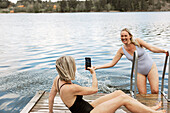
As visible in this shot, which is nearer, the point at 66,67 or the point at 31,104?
the point at 66,67

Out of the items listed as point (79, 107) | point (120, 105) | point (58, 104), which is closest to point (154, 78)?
point (120, 105)

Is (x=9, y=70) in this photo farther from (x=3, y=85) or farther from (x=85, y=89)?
(x=85, y=89)

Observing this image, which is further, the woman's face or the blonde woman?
the blonde woman

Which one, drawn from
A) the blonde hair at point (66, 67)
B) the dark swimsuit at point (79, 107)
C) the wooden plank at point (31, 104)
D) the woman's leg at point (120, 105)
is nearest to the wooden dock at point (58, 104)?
the wooden plank at point (31, 104)

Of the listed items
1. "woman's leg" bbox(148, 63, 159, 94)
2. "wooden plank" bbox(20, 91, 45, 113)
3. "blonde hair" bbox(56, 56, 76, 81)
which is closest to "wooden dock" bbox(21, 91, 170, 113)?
"wooden plank" bbox(20, 91, 45, 113)

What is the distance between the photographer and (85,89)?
3.00 metres

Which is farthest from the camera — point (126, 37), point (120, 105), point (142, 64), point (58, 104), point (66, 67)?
point (142, 64)

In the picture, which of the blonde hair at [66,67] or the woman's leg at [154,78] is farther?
the woman's leg at [154,78]

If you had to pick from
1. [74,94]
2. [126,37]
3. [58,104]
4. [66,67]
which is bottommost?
[58,104]

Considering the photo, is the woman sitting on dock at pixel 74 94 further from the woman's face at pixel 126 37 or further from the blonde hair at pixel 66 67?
the woman's face at pixel 126 37

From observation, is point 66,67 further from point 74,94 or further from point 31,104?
point 31,104

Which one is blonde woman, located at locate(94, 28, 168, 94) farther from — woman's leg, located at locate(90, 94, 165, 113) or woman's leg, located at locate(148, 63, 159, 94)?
woman's leg, located at locate(90, 94, 165, 113)

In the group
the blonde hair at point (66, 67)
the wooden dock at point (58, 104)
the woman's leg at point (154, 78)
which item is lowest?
the wooden dock at point (58, 104)

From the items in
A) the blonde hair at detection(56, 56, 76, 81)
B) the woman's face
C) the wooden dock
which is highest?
the woman's face
